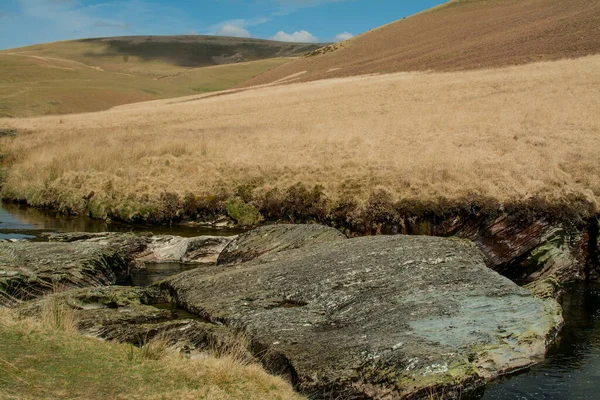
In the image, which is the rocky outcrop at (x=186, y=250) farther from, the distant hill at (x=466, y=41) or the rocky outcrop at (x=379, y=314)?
the distant hill at (x=466, y=41)

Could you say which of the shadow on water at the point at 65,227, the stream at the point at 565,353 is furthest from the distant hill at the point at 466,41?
the stream at the point at 565,353

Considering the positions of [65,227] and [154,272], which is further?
[65,227]

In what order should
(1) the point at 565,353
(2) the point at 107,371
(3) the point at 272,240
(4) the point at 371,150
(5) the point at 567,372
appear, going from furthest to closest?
(4) the point at 371,150
(3) the point at 272,240
(1) the point at 565,353
(5) the point at 567,372
(2) the point at 107,371

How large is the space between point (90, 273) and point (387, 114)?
27.4m

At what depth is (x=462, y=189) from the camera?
67.2ft

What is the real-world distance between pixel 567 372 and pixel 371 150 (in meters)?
16.3

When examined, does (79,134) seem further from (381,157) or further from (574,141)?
(574,141)

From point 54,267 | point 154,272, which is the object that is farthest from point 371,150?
point 54,267

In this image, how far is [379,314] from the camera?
464 inches

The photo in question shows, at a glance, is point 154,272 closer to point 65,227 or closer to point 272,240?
point 272,240

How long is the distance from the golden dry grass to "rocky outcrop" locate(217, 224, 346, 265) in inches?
172

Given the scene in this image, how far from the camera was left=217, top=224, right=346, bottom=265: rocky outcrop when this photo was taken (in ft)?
56.6

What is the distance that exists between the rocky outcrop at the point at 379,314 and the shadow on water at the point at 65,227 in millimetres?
7801

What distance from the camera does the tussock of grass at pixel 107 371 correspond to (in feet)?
26.1
